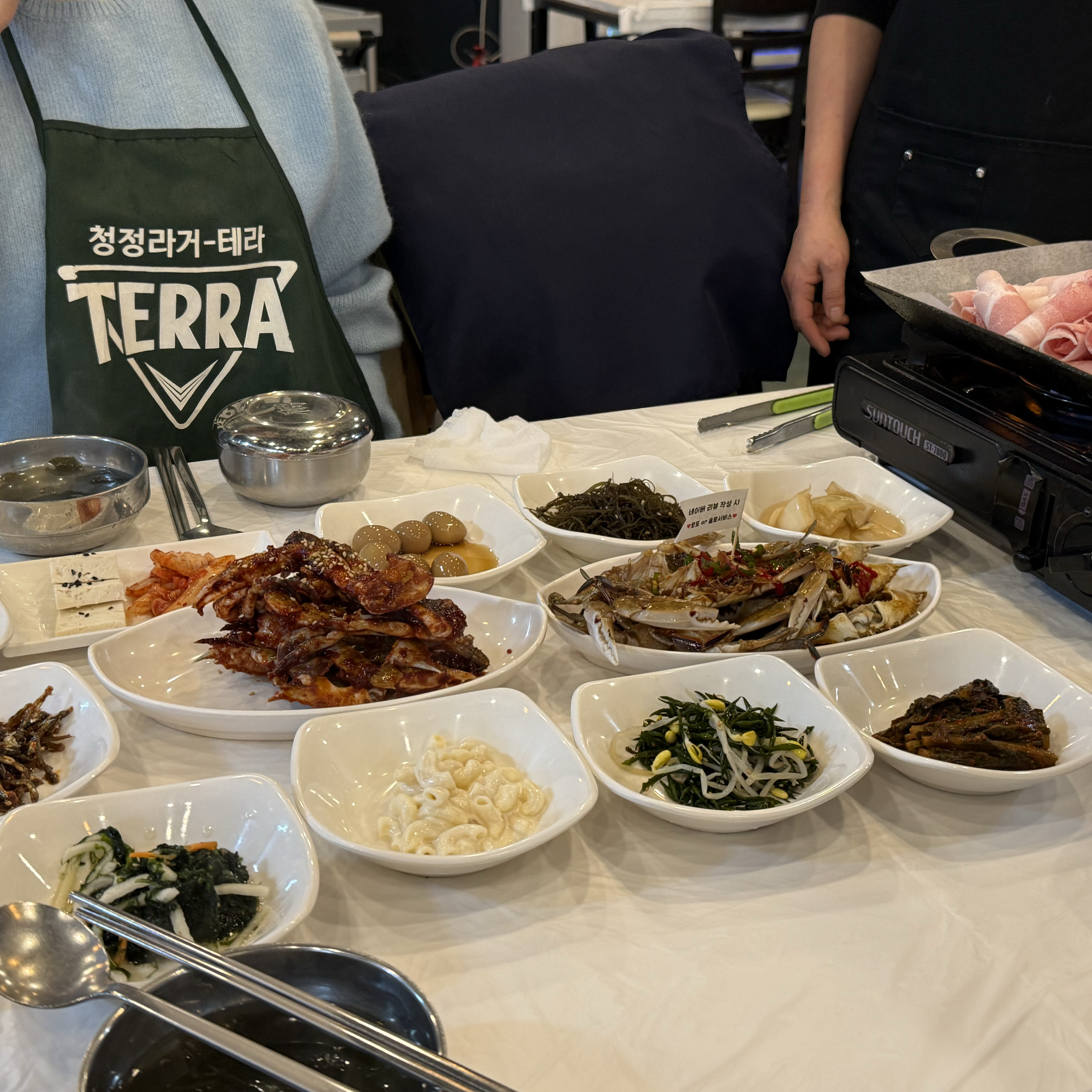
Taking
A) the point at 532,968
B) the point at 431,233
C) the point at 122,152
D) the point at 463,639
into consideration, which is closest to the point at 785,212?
the point at 431,233

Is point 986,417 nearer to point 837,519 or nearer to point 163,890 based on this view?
point 837,519

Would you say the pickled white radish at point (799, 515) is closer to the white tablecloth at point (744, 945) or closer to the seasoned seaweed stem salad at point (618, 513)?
the seasoned seaweed stem salad at point (618, 513)

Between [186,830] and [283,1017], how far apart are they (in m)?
0.25

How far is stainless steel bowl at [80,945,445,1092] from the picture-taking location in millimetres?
690

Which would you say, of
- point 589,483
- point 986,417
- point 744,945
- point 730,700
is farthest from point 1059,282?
point 744,945

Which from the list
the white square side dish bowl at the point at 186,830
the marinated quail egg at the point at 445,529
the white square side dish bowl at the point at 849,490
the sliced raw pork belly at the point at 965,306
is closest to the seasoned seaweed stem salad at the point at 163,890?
the white square side dish bowl at the point at 186,830

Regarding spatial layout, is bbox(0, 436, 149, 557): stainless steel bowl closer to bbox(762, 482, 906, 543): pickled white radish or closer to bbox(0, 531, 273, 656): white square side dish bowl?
bbox(0, 531, 273, 656): white square side dish bowl

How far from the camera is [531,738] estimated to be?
3.38 feet

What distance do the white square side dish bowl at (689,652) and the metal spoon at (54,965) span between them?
59cm

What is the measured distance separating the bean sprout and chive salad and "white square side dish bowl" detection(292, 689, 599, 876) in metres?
0.09

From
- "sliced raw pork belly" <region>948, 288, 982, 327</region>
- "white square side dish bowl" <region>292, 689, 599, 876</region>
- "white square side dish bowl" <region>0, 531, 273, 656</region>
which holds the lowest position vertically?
"white square side dish bowl" <region>0, 531, 273, 656</region>

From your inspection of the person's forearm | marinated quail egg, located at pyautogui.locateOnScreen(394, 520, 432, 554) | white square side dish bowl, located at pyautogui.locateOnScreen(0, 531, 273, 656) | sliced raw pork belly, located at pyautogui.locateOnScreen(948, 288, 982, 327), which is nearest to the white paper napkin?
marinated quail egg, located at pyautogui.locateOnScreen(394, 520, 432, 554)

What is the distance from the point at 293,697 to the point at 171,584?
363 mm

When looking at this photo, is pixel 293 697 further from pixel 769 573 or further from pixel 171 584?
pixel 769 573
